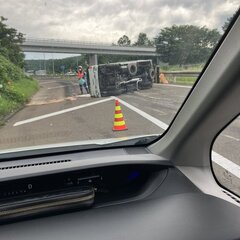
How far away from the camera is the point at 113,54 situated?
346cm

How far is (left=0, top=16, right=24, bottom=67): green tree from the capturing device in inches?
127

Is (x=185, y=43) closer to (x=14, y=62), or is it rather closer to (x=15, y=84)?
(x=14, y=62)

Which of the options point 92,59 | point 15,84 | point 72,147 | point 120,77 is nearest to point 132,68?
point 120,77

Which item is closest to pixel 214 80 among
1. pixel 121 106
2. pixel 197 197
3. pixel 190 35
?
pixel 190 35

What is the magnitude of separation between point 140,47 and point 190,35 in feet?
1.81

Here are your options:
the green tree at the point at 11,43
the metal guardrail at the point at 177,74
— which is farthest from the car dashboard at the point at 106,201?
the green tree at the point at 11,43

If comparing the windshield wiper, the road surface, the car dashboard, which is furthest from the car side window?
the windshield wiper

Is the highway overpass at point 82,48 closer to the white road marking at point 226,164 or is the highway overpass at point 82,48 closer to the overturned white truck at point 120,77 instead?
the overturned white truck at point 120,77

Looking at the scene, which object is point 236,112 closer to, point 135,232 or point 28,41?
point 135,232

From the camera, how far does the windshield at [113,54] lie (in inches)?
112

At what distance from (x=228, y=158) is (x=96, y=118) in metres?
1.91

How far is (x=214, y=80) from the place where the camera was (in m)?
2.33

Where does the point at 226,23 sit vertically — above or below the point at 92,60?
above

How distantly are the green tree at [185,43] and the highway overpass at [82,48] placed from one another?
0.13 m
